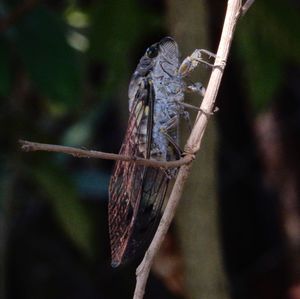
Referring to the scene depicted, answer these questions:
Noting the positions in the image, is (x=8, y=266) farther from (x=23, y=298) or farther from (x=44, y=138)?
(x=44, y=138)

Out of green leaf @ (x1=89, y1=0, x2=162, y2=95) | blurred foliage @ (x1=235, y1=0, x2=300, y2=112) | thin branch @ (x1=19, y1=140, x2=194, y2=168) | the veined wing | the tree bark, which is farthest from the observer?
green leaf @ (x1=89, y1=0, x2=162, y2=95)

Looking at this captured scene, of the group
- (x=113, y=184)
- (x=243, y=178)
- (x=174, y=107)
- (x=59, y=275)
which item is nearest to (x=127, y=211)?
(x=113, y=184)

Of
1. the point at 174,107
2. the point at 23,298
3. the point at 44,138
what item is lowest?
the point at 23,298

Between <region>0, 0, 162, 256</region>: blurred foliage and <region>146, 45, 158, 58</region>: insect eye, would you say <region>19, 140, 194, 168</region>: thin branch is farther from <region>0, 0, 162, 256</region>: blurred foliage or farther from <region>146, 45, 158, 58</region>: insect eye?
<region>0, 0, 162, 256</region>: blurred foliage

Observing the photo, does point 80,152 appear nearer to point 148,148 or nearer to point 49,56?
point 148,148

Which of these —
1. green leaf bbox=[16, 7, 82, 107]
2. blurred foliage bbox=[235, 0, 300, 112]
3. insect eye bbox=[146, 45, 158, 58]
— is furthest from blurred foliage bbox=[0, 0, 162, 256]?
insect eye bbox=[146, 45, 158, 58]

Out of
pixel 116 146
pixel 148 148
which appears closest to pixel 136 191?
pixel 148 148
